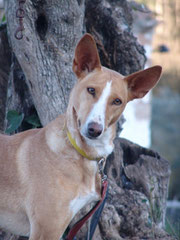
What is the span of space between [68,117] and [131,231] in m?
1.51

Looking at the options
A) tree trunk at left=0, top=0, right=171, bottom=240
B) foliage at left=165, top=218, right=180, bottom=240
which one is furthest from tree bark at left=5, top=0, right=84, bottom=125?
foliage at left=165, top=218, right=180, bottom=240

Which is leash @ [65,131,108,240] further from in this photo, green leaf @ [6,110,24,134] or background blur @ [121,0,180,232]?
background blur @ [121,0,180,232]

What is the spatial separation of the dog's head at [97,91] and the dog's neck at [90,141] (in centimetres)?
4

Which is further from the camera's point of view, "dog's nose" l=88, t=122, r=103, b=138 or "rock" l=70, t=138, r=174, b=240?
"rock" l=70, t=138, r=174, b=240

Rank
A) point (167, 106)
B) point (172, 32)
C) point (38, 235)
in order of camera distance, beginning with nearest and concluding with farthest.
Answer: point (38, 235)
point (167, 106)
point (172, 32)

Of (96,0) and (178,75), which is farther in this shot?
(178,75)

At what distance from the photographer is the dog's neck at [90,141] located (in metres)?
2.70

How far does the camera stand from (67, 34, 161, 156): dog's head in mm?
2471

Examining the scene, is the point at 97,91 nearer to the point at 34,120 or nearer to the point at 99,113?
the point at 99,113

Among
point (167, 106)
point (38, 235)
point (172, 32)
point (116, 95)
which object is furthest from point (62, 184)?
point (172, 32)

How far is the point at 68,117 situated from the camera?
9.00ft

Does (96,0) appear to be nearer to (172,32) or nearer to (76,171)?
(76,171)

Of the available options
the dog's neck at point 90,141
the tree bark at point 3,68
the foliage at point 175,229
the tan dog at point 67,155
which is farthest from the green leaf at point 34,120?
the foliage at point 175,229

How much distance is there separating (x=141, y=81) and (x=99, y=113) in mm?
616
